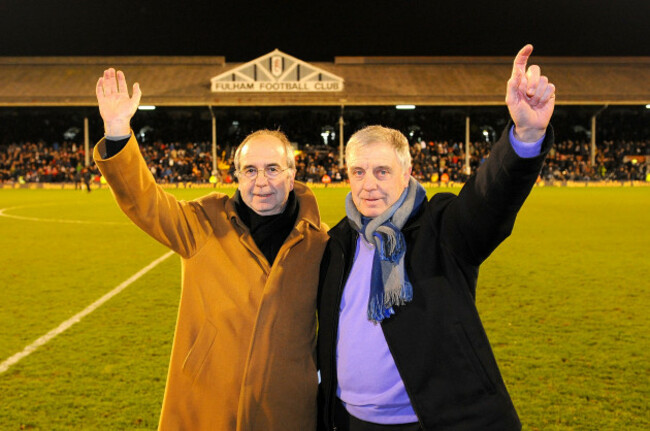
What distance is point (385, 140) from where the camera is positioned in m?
2.74

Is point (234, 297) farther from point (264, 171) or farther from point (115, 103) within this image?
point (115, 103)

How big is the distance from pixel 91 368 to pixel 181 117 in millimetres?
42803

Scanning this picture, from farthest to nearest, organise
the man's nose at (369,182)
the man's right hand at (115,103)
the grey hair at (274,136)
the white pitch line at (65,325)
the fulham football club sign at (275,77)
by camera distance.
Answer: the fulham football club sign at (275,77), the white pitch line at (65,325), the grey hair at (274,136), the man's right hand at (115,103), the man's nose at (369,182)

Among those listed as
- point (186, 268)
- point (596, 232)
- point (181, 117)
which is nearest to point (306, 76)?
point (181, 117)

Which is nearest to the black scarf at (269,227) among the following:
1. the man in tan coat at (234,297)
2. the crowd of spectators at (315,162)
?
the man in tan coat at (234,297)

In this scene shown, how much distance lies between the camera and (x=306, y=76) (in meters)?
42.9

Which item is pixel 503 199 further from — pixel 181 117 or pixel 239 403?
pixel 181 117

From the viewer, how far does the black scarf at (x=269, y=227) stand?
2998 mm

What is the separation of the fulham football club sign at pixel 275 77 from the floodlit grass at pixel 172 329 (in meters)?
29.6

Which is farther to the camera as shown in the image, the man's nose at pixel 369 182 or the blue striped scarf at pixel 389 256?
the man's nose at pixel 369 182

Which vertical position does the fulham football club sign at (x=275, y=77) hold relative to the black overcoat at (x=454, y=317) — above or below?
above

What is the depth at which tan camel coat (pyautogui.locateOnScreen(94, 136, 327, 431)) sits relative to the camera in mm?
2779

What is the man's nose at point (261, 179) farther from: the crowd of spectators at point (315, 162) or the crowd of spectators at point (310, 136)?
the crowd of spectators at point (310, 136)

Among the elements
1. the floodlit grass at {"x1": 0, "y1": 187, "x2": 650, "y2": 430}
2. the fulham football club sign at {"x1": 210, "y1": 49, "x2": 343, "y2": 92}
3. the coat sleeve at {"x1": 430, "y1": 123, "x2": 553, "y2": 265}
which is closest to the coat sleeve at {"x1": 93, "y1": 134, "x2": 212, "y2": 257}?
the coat sleeve at {"x1": 430, "y1": 123, "x2": 553, "y2": 265}
